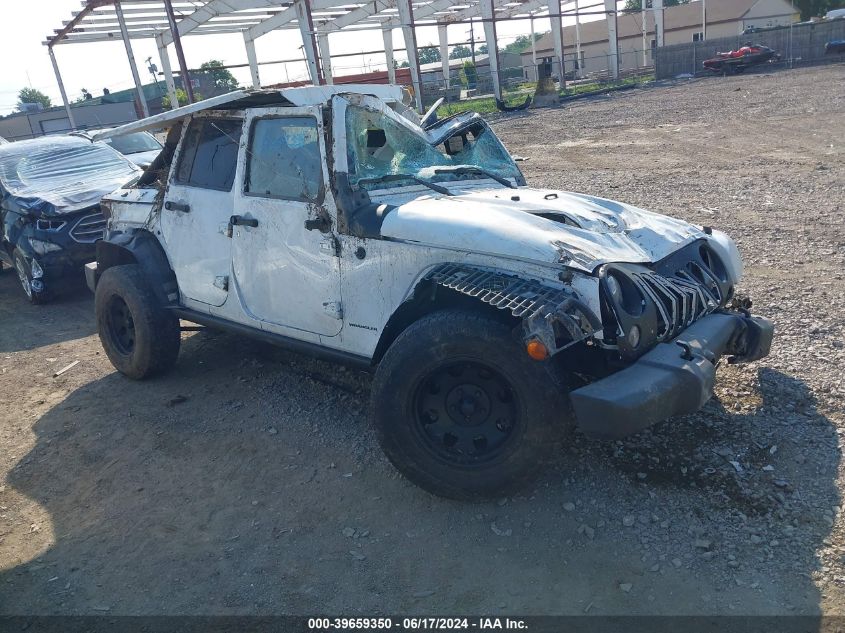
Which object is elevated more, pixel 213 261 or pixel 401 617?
pixel 213 261

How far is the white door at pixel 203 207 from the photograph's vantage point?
4617 mm

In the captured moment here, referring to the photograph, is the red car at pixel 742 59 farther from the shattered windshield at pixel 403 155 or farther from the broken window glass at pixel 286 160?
the broken window glass at pixel 286 160

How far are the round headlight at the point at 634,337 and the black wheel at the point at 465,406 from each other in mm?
380

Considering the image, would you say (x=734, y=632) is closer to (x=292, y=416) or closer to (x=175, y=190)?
(x=292, y=416)

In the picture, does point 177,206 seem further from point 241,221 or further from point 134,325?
point 134,325

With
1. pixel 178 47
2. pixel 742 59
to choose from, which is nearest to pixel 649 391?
pixel 178 47

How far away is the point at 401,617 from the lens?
9.42 ft

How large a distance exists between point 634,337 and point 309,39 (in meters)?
22.6

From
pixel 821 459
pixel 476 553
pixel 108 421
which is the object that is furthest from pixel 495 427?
pixel 108 421

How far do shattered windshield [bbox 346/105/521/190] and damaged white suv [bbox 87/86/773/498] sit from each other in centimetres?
1

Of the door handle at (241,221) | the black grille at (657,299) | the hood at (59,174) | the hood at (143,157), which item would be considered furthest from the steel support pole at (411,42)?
the black grille at (657,299)

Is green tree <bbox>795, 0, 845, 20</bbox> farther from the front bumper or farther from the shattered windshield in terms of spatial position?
the front bumper

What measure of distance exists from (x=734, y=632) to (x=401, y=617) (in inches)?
50.7

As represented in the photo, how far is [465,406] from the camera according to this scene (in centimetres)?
340
